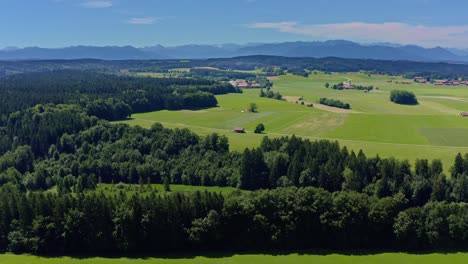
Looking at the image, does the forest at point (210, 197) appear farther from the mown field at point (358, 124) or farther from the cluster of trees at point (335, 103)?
the cluster of trees at point (335, 103)

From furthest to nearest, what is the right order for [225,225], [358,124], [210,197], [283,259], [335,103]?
[335,103] < [358,124] < [210,197] < [225,225] < [283,259]

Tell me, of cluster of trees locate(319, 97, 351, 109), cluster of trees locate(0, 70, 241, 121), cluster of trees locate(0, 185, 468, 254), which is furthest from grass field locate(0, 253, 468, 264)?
cluster of trees locate(319, 97, 351, 109)

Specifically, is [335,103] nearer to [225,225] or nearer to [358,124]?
[358,124]

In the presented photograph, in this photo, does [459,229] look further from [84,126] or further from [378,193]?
[84,126]

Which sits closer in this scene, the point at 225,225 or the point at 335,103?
the point at 225,225

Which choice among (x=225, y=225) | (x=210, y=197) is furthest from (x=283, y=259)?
(x=210, y=197)

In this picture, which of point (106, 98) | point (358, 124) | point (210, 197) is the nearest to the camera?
point (210, 197)
